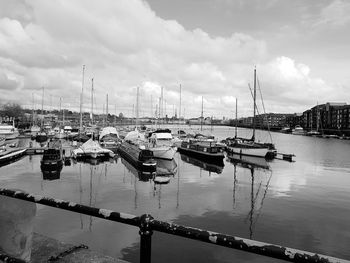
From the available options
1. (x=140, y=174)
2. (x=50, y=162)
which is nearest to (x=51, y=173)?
(x=50, y=162)

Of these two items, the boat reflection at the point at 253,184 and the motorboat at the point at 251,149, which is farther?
the motorboat at the point at 251,149

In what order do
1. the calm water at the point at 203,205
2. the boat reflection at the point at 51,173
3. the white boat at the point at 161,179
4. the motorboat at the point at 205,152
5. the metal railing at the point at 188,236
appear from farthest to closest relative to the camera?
the motorboat at the point at 205,152 → the boat reflection at the point at 51,173 → the white boat at the point at 161,179 → the calm water at the point at 203,205 → the metal railing at the point at 188,236

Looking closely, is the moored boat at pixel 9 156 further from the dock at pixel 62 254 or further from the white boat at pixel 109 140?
the dock at pixel 62 254

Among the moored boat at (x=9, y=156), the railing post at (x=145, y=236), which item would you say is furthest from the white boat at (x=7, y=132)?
the railing post at (x=145, y=236)

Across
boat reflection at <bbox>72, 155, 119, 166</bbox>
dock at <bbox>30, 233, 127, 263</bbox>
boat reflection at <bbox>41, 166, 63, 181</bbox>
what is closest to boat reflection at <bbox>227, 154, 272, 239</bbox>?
dock at <bbox>30, 233, 127, 263</bbox>

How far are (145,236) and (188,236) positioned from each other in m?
0.50

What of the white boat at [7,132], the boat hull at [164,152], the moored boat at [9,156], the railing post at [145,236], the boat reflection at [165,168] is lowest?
the boat reflection at [165,168]

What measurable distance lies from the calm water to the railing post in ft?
38.7

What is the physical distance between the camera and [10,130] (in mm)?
88688

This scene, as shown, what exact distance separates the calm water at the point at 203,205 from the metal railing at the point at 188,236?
11.7 metres

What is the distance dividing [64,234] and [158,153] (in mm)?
32746

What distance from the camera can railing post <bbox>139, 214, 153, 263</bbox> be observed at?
2.85 meters

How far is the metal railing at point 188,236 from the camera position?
2.31 m

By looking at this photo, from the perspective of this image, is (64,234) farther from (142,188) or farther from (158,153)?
(158,153)
